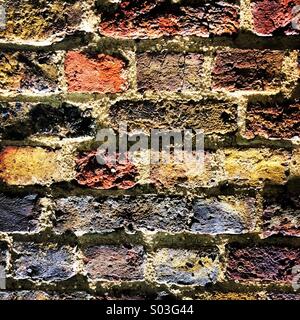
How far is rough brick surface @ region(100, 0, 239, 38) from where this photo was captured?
850mm

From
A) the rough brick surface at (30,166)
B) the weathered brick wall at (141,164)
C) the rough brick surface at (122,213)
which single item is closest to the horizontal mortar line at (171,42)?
the weathered brick wall at (141,164)

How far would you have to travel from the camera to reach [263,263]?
0.93 meters

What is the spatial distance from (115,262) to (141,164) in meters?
0.22

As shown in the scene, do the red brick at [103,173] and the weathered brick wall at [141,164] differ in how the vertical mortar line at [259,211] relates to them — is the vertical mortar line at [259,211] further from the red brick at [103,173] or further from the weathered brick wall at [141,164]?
the red brick at [103,173]

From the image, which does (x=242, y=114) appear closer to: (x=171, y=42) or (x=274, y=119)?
(x=274, y=119)

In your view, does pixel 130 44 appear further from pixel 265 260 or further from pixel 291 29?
pixel 265 260

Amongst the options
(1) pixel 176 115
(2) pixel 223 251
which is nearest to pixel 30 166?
(1) pixel 176 115

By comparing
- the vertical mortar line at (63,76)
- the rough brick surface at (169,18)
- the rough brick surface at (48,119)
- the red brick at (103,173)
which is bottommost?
the red brick at (103,173)

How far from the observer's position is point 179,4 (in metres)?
0.85

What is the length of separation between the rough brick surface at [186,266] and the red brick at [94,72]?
363mm

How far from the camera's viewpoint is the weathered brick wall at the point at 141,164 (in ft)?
2.82
